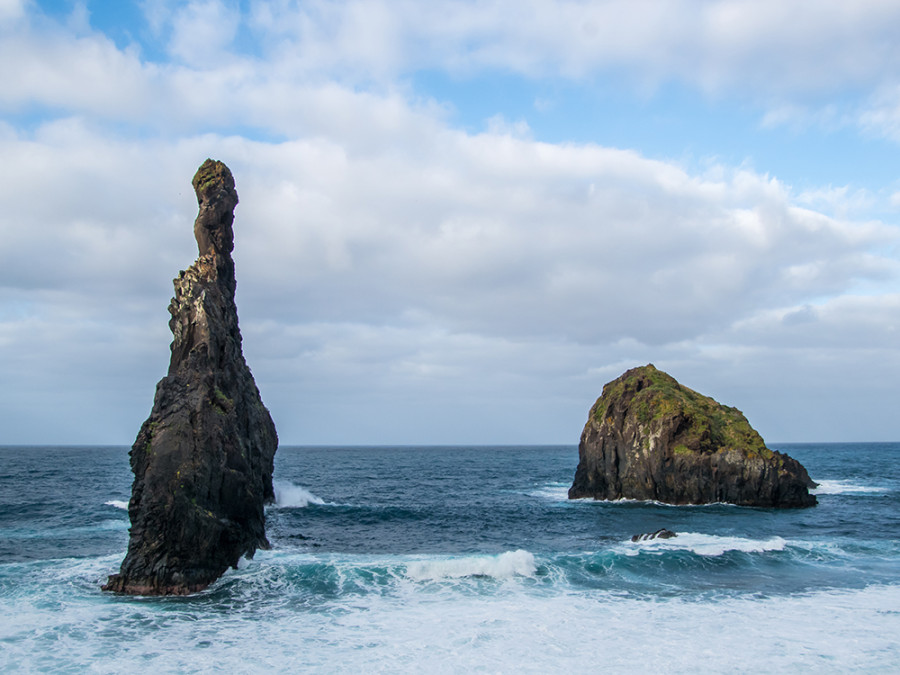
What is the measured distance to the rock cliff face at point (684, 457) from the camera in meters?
53.6

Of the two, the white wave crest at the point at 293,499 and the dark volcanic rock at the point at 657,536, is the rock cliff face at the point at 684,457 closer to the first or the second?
the dark volcanic rock at the point at 657,536

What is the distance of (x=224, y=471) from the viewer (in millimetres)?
29344

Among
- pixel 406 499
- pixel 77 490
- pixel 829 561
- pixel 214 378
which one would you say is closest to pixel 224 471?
pixel 214 378

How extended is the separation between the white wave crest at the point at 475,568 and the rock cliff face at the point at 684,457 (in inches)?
1135

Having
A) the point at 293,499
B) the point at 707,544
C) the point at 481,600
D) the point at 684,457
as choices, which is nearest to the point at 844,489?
the point at 684,457

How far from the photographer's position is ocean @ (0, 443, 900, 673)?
19.2 metres

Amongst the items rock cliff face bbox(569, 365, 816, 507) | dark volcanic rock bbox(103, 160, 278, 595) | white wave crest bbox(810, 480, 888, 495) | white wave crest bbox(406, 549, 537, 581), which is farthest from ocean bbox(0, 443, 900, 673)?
white wave crest bbox(810, 480, 888, 495)

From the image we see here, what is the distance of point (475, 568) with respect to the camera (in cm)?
2977

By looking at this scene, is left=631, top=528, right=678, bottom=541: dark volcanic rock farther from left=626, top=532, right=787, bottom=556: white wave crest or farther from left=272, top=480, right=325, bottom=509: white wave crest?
left=272, top=480, right=325, bottom=509: white wave crest

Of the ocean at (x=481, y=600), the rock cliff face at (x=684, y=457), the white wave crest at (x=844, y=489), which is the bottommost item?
the white wave crest at (x=844, y=489)

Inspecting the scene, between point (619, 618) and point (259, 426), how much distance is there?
35.0m

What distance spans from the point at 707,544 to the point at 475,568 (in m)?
14.8

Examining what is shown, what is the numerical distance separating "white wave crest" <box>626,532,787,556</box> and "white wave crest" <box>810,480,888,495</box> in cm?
3613

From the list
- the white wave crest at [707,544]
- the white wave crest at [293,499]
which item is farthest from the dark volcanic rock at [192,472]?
the white wave crest at [293,499]
